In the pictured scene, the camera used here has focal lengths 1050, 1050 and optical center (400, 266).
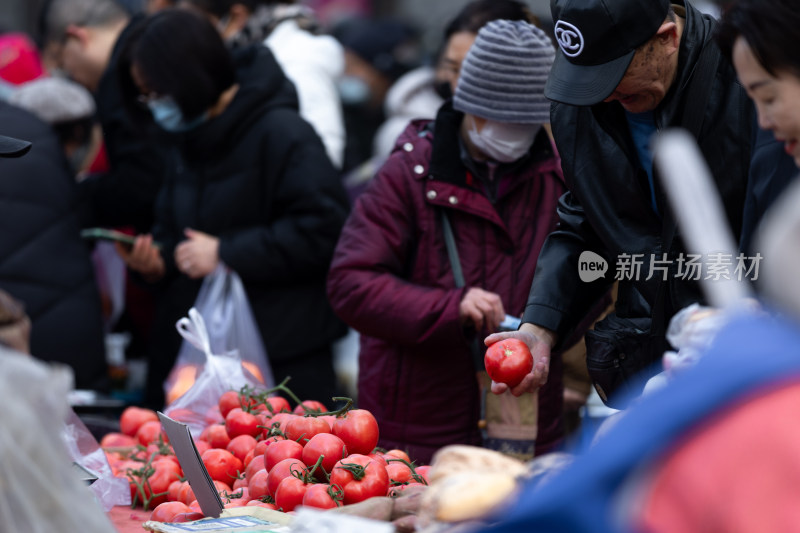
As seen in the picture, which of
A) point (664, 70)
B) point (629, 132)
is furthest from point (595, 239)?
point (664, 70)

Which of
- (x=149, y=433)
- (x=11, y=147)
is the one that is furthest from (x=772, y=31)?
(x=149, y=433)

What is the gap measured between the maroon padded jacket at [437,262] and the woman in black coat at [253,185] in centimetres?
63

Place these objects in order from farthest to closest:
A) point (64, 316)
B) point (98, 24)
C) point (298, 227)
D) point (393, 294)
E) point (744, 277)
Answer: point (98, 24)
point (64, 316)
point (298, 227)
point (393, 294)
point (744, 277)

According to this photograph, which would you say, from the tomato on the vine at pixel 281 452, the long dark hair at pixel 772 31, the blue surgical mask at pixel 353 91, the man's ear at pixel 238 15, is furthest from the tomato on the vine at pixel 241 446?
the blue surgical mask at pixel 353 91

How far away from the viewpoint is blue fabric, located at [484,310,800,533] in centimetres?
109

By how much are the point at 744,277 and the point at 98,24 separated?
3.79 metres

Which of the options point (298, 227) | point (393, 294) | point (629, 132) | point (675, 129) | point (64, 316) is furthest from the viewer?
point (64, 316)

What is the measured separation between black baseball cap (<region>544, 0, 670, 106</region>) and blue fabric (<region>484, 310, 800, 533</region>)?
1275 mm

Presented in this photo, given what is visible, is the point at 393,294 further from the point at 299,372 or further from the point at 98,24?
the point at 98,24

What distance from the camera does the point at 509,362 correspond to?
2428mm

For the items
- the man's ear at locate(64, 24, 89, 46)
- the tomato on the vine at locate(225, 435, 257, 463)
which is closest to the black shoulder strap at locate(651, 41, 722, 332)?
the tomato on the vine at locate(225, 435, 257, 463)

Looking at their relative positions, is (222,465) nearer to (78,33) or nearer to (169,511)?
(169,511)

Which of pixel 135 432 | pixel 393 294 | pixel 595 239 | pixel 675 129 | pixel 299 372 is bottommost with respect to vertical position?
pixel 299 372

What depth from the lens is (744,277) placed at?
7.14 ft
